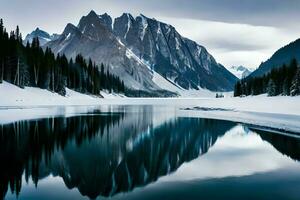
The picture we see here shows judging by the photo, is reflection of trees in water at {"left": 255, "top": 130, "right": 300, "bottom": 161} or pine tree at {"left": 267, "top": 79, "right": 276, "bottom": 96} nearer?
reflection of trees in water at {"left": 255, "top": 130, "right": 300, "bottom": 161}

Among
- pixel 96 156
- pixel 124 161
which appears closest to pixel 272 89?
pixel 96 156

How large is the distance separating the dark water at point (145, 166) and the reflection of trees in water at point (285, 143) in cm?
6

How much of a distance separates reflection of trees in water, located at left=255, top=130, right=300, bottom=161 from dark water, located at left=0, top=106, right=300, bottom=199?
6 centimetres

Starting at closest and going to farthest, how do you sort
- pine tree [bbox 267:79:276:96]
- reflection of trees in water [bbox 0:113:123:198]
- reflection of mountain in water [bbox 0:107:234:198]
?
reflection of mountain in water [bbox 0:107:234:198]
reflection of trees in water [bbox 0:113:123:198]
pine tree [bbox 267:79:276:96]

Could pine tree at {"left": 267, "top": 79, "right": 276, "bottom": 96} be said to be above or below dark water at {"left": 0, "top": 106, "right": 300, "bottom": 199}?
above

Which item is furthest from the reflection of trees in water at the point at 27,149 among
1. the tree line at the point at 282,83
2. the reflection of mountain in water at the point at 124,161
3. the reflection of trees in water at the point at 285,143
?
the tree line at the point at 282,83

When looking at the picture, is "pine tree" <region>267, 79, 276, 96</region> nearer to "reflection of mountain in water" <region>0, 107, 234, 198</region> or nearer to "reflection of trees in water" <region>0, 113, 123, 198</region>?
"reflection of mountain in water" <region>0, 107, 234, 198</region>

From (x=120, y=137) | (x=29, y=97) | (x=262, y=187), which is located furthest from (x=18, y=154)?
(x=29, y=97)

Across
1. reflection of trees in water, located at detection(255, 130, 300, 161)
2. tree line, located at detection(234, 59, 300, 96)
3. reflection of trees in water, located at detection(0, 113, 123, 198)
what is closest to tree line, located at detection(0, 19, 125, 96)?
reflection of trees in water, located at detection(0, 113, 123, 198)

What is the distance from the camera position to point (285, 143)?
2420 cm

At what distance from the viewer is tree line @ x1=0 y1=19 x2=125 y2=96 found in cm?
8825

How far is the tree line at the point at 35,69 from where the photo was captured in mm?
88250

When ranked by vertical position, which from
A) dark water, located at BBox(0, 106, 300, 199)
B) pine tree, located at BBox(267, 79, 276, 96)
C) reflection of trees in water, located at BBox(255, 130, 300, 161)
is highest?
pine tree, located at BBox(267, 79, 276, 96)

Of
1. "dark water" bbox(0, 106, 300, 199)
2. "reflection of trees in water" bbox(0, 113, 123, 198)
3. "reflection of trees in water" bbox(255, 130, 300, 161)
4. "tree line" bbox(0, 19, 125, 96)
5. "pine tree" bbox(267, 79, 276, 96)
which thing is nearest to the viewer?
"dark water" bbox(0, 106, 300, 199)
